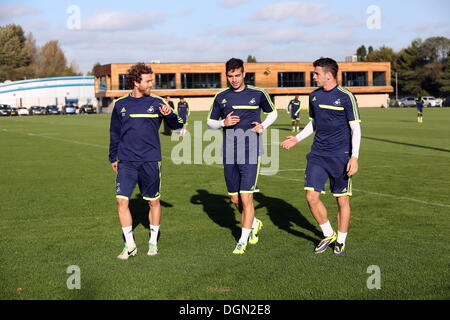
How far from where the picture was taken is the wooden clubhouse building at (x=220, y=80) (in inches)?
4060

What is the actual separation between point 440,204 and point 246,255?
471 cm

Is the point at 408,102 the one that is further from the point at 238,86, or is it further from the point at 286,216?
the point at 238,86

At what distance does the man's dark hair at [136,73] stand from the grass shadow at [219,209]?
250 cm

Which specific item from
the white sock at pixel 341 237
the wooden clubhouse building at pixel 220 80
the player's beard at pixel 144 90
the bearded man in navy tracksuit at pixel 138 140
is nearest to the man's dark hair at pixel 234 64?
the bearded man in navy tracksuit at pixel 138 140

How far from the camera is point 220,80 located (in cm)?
10619

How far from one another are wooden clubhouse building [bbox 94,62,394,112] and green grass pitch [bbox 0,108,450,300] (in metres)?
88.3

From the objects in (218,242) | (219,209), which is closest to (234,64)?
(218,242)

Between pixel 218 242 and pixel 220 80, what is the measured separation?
3897 inches

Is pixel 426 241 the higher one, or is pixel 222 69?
pixel 222 69

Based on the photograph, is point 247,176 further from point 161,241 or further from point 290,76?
point 290,76

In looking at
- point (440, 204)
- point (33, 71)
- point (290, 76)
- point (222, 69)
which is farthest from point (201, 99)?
point (440, 204)

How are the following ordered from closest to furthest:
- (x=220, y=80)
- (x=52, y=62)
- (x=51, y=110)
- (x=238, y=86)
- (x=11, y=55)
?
(x=238, y=86), (x=51, y=110), (x=220, y=80), (x=11, y=55), (x=52, y=62)

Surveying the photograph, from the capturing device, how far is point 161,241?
27.1 feet

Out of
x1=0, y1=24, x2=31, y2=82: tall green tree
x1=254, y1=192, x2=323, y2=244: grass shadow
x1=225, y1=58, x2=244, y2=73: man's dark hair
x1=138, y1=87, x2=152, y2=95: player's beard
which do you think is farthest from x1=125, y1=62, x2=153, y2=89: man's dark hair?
x1=0, y1=24, x2=31, y2=82: tall green tree
